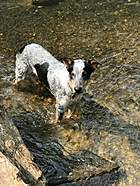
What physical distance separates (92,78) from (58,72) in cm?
156

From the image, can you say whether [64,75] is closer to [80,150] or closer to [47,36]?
[80,150]

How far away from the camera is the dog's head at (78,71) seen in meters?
7.41

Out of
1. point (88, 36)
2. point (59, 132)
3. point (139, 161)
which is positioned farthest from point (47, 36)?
point (139, 161)

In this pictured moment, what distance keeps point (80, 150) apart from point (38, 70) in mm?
1981

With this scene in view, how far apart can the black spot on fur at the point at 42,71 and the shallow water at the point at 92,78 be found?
1.52ft

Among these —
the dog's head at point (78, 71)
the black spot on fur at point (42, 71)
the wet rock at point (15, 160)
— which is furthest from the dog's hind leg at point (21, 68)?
the wet rock at point (15, 160)

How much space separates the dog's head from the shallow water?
996 mm

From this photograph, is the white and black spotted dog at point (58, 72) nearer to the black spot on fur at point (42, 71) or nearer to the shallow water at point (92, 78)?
the black spot on fur at point (42, 71)

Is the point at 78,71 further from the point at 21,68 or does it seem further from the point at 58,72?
the point at 21,68

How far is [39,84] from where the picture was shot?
360 inches

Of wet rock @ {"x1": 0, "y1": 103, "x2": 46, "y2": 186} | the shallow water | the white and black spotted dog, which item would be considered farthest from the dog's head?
wet rock @ {"x1": 0, "y1": 103, "x2": 46, "y2": 186}

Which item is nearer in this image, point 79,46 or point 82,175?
point 82,175

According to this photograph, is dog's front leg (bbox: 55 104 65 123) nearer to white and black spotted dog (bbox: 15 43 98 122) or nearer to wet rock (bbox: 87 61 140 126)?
white and black spotted dog (bbox: 15 43 98 122)

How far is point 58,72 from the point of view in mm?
8227
